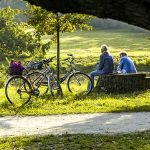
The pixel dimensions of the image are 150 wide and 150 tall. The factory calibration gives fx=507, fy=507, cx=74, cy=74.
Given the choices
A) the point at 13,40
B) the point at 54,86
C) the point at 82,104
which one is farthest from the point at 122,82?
the point at 13,40

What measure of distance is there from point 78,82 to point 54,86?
1006mm

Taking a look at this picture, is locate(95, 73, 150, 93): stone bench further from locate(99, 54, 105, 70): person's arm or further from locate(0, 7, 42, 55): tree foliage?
locate(0, 7, 42, 55): tree foliage

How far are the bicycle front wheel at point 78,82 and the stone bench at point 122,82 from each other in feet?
2.08

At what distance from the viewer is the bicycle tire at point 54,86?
14195mm

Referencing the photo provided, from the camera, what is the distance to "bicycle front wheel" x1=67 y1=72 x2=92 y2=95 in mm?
15062

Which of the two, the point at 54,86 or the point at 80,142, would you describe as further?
the point at 54,86

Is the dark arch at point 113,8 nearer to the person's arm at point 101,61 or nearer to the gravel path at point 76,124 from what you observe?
the gravel path at point 76,124

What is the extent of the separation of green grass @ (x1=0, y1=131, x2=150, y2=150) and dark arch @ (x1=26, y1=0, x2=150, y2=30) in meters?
4.40

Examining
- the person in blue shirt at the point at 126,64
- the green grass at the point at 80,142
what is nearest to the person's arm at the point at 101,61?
the person in blue shirt at the point at 126,64

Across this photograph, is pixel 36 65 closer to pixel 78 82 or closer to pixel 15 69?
pixel 15 69

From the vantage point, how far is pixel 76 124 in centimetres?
1034

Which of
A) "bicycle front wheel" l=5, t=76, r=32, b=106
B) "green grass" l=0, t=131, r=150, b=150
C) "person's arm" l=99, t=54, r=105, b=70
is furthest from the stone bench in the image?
"green grass" l=0, t=131, r=150, b=150

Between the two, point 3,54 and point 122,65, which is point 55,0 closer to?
point 122,65

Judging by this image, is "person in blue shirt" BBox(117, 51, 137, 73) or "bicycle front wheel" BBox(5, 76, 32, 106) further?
"person in blue shirt" BBox(117, 51, 137, 73)
